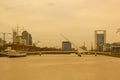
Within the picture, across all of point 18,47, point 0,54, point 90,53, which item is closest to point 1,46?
A: point 18,47

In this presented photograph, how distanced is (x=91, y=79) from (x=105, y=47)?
88.4m

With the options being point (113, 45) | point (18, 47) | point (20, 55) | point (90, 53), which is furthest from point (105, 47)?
point (20, 55)

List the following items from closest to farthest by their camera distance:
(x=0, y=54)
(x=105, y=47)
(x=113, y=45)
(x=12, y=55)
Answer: (x=12, y=55) < (x=0, y=54) < (x=113, y=45) < (x=105, y=47)

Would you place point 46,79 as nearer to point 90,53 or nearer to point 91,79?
point 91,79

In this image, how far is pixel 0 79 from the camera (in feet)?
69.2

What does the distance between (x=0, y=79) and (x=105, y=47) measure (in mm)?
89716

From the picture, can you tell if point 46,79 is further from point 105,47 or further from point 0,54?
point 105,47

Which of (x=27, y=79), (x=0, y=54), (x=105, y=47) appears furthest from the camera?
(x=105, y=47)

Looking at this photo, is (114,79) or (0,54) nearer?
(114,79)

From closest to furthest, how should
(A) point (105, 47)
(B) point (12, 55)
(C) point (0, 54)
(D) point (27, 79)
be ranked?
(D) point (27, 79) < (B) point (12, 55) < (C) point (0, 54) < (A) point (105, 47)

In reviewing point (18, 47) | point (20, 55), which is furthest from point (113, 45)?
point (20, 55)

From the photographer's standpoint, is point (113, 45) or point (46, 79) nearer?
point (46, 79)

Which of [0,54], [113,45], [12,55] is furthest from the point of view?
[113,45]

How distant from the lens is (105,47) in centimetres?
10831
